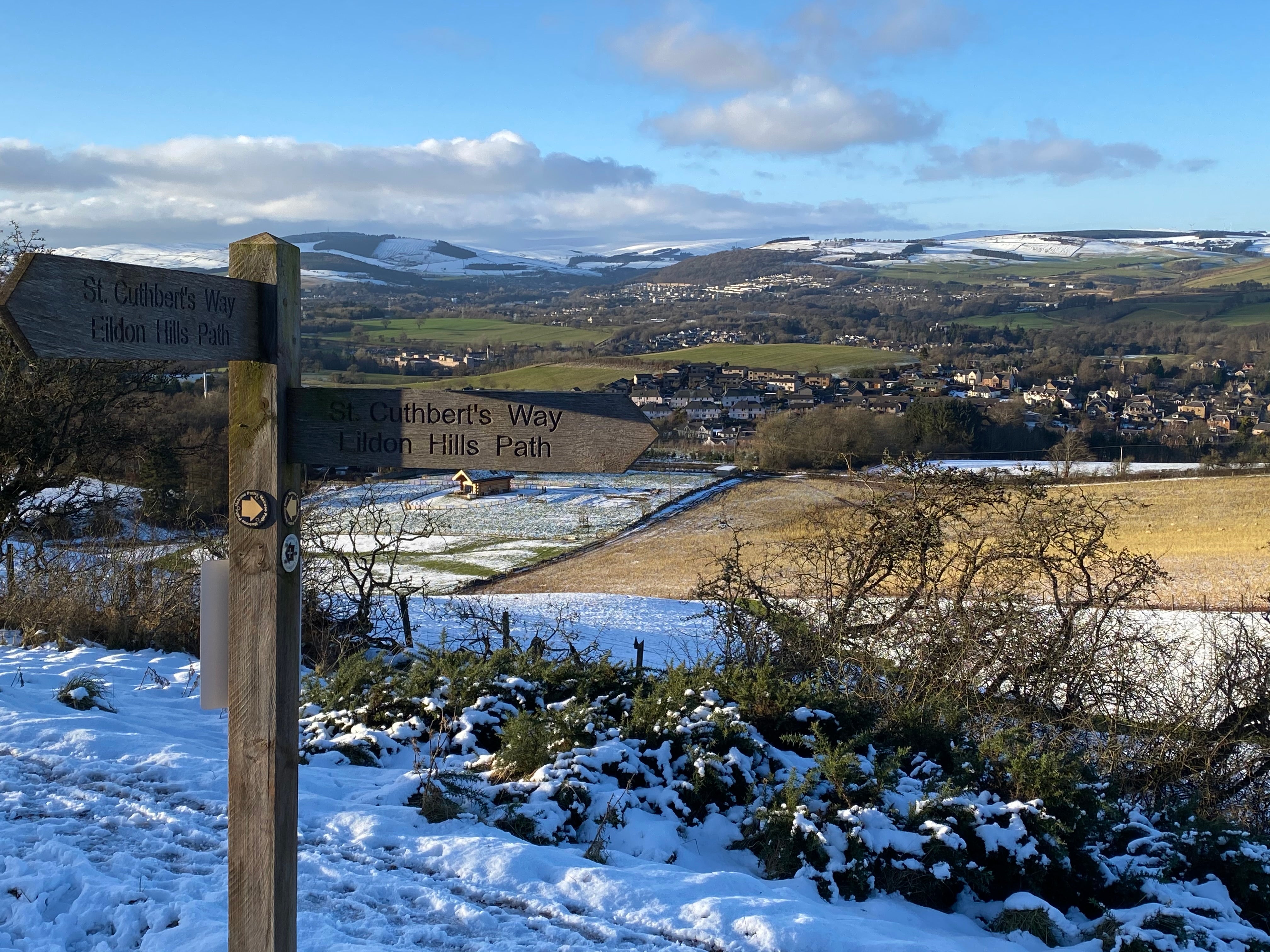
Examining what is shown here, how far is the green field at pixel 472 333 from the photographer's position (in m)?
83.0

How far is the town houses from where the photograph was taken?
172ft

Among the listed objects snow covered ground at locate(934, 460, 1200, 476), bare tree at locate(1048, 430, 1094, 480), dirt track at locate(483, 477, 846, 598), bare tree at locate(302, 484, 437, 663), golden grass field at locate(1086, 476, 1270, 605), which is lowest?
dirt track at locate(483, 477, 846, 598)

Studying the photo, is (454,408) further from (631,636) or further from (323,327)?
(323,327)

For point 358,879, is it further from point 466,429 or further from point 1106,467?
point 1106,467

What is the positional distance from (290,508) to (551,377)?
52.4 meters

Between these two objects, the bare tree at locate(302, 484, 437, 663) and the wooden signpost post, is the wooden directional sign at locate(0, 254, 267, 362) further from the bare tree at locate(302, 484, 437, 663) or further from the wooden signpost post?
the bare tree at locate(302, 484, 437, 663)

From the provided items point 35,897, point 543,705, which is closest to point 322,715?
point 543,705

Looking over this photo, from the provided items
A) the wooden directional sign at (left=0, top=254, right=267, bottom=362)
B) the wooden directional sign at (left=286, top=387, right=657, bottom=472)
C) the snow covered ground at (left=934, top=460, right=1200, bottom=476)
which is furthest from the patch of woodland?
the snow covered ground at (left=934, top=460, right=1200, bottom=476)

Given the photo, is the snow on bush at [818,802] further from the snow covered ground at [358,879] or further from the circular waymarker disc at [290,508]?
the circular waymarker disc at [290,508]

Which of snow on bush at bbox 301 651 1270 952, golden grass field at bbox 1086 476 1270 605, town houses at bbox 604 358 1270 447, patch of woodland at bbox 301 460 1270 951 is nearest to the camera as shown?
snow on bush at bbox 301 651 1270 952

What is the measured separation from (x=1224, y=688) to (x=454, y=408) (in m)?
7.76

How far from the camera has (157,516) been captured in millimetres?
13820

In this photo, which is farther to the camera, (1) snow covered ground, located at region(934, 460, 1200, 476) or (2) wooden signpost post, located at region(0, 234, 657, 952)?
(1) snow covered ground, located at region(934, 460, 1200, 476)

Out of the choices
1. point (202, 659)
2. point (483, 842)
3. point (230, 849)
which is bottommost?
point (483, 842)
